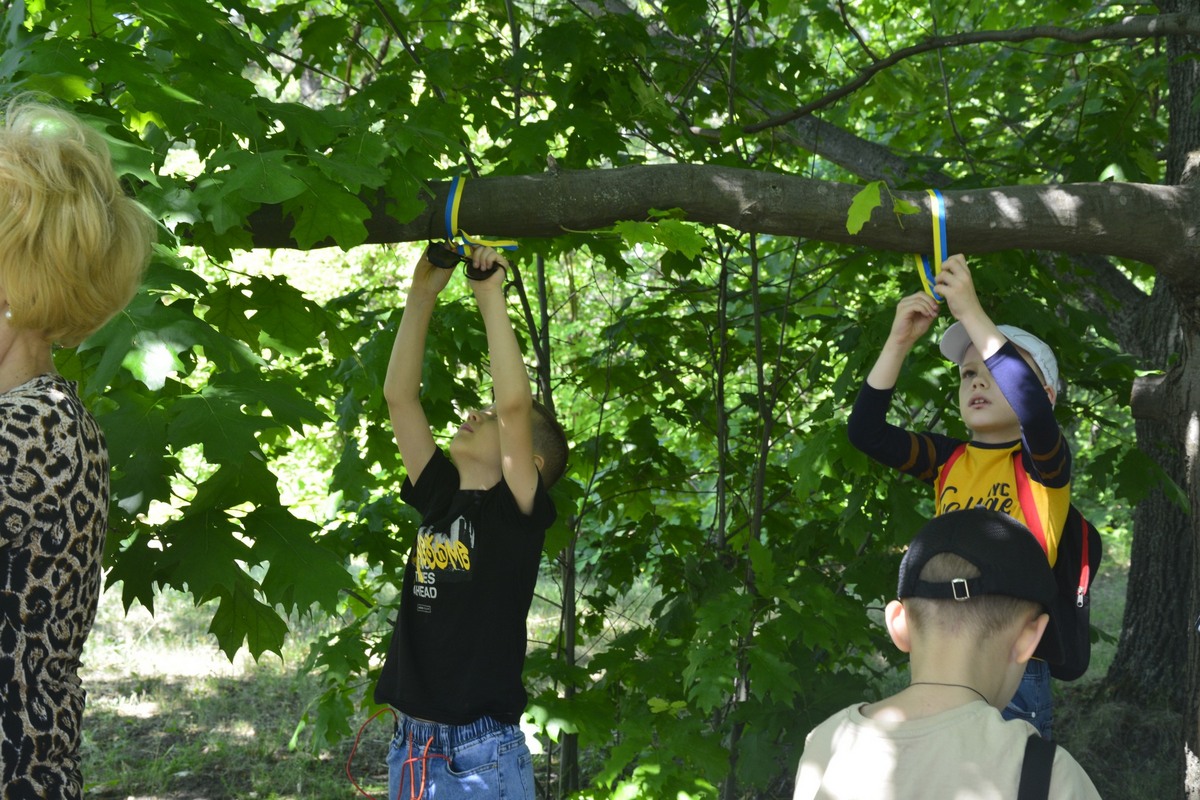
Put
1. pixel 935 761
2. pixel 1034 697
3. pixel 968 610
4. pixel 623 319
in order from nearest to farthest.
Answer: pixel 935 761 → pixel 968 610 → pixel 1034 697 → pixel 623 319

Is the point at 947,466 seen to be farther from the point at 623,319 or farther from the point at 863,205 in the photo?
the point at 623,319

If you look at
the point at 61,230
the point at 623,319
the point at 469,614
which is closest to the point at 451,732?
the point at 469,614

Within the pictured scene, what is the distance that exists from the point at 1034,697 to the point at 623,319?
230 cm

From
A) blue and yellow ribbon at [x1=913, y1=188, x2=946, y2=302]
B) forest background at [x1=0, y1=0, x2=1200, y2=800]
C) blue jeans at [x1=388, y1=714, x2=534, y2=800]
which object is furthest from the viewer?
blue and yellow ribbon at [x1=913, y1=188, x2=946, y2=302]

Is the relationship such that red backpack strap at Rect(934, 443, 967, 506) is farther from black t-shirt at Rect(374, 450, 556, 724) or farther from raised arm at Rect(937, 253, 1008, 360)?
black t-shirt at Rect(374, 450, 556, 724)

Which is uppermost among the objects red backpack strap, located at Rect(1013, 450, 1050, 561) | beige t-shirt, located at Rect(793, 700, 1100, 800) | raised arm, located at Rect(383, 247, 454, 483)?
raised arm, located at Rect(383, 247, 454, 483)

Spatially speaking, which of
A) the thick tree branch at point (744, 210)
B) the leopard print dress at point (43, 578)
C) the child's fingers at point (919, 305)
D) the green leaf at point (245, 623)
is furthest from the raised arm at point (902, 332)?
the leopard print dress at point (43, 578)

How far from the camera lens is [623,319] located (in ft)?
14.9

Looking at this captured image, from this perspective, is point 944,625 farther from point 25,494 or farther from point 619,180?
point 619,180

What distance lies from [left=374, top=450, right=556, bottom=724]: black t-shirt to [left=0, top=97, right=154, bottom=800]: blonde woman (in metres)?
0.94

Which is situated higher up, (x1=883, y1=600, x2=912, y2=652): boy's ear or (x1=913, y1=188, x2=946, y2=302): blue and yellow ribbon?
(x1=913, y1=188, x2=946, y2=302): blue and yellow ribbon

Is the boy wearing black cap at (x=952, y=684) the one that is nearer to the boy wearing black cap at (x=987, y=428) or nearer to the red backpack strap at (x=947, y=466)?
the boy wearing black cap at (x=987, y=428)

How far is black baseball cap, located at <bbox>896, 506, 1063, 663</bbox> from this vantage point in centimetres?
164

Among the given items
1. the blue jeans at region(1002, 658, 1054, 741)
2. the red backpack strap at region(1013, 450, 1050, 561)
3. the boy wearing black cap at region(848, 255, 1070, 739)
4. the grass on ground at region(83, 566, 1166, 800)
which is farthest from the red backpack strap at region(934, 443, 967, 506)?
the grass on ground at region(83, 566, 1166, 800)
